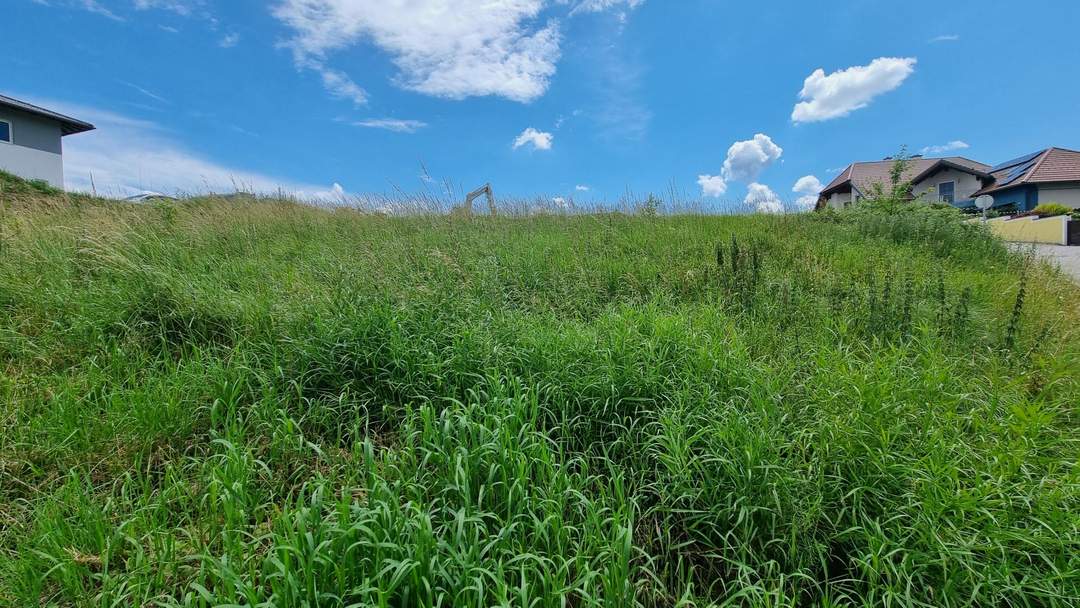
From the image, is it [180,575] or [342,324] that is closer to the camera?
[180,575]

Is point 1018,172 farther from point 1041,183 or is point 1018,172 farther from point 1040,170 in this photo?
point 1041,183

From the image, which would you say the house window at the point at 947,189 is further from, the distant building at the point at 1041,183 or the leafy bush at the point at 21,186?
the leafy bush at the point at 21,186

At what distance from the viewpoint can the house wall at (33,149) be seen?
754 inches

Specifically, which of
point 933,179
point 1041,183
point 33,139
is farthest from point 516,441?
point 933,179

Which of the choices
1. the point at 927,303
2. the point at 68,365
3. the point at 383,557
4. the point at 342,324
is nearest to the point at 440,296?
the point at 342,324

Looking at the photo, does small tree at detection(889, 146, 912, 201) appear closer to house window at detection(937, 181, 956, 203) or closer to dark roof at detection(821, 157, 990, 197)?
dark roof at detection(821, 157, 990, 197)

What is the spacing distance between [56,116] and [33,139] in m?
1.56

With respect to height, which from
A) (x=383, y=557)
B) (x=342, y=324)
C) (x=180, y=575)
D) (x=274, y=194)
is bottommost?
(x=180, y=575)

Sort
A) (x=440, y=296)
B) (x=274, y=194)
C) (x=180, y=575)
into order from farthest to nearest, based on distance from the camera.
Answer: (x=274, y=194) < (x=440, y=296) < (x=180, y=575)

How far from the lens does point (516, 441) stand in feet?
6.49

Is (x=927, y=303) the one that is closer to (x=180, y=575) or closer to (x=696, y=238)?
(x=696, y=238)

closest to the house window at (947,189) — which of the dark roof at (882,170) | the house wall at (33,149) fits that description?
the dark roof at (882,170)

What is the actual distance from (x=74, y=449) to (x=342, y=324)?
4.81 feet

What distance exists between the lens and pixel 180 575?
1540 millimetres
